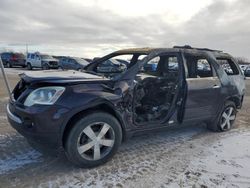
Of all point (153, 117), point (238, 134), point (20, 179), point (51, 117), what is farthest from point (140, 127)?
point (238, 134)

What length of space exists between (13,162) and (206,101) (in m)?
3.40

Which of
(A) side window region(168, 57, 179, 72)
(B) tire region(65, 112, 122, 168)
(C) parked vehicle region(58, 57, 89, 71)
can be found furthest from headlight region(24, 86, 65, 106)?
(C) parked vehicle region(58, 57, 89, 71)

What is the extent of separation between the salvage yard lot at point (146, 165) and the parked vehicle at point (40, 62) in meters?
23.2

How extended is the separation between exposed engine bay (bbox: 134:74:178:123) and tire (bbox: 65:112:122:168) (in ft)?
1.93

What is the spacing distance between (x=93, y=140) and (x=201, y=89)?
2.31 meters

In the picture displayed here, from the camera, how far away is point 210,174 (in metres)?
3.74

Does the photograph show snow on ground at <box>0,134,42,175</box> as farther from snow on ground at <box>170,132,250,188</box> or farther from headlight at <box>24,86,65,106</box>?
snow on ground at <box>170,132,250,188</box>

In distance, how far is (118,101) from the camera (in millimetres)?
3961

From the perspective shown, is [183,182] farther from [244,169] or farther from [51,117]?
[51,117]

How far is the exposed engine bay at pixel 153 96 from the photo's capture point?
4633 mm

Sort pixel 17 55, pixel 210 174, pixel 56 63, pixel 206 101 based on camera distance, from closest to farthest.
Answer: pixel 210 174, pixel 206 101, pixel 56 63, pixel 17 55

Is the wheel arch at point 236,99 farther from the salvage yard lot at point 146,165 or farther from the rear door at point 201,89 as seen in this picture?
the salvage yard lot at point 146,165

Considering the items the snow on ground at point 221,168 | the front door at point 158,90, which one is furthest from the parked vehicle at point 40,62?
the snow on ground at point 221,168

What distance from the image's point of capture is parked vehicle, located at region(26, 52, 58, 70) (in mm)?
27522
